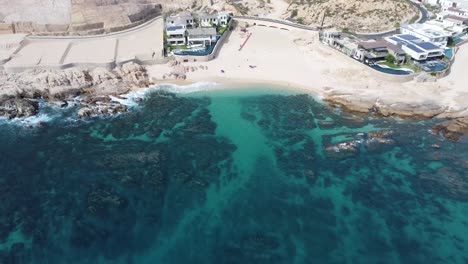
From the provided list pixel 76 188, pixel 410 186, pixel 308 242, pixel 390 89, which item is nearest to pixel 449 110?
pixel 390 89

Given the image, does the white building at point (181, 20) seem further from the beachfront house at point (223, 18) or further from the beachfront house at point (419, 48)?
the beachfront house at point (419, 48)

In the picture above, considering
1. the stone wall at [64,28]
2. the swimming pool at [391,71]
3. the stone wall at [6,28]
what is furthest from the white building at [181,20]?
the swimming pool at [391,71]

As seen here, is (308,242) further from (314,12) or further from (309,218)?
(314,12)

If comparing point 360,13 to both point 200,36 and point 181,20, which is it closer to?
point 200,36

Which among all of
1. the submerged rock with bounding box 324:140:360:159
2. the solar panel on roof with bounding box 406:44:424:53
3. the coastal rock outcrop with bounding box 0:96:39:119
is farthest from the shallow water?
the solar panel on roof with bounding box 406:44:424:53

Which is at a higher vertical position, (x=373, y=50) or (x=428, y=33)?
(x=428, y=33)

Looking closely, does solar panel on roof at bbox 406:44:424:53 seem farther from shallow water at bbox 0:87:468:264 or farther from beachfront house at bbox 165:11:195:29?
beachfront house at bbox 165:11:195:29

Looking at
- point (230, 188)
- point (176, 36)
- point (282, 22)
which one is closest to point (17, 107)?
point (176, 36)
